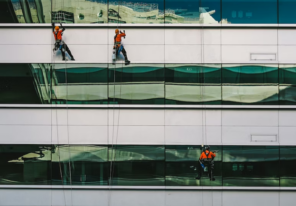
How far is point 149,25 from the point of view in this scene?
33.5 ft

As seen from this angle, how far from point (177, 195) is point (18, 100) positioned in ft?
22.2

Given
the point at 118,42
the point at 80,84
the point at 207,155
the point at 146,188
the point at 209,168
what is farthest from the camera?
the point at 80,84

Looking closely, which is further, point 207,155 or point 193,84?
point 193,84

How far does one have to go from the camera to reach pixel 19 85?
1043cm

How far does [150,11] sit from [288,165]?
7481 millimetres

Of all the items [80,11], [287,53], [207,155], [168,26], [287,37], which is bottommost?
[207,155]

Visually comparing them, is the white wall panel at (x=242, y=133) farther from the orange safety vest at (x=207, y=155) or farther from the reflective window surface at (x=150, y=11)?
the reflective window surface at (x=150, y=11)

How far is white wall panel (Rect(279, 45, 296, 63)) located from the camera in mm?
10164

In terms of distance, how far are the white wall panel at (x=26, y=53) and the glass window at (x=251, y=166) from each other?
7.39 metres

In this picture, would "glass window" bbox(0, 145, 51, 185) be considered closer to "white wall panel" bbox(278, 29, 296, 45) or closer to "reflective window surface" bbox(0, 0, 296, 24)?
"reflective window surface" bbox(0, 0, 296, 24)

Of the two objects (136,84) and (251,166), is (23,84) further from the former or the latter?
(251,166)

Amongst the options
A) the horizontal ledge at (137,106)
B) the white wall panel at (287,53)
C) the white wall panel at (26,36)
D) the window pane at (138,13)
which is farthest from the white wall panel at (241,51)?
the white wall panel at (26,36)

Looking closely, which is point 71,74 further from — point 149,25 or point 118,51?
point 149,25

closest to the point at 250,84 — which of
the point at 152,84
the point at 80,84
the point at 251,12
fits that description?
the point at 251,12
